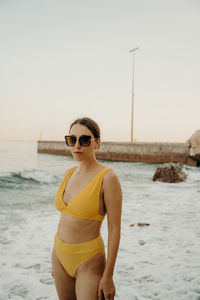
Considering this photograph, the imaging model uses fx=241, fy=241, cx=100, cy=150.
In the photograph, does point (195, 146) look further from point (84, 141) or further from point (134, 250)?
point (84, 141)

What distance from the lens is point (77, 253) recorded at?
1.60m

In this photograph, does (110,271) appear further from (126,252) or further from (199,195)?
(199,195)

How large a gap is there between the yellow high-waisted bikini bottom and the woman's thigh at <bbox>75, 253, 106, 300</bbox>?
0.10 ft

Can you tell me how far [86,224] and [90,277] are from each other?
33 centimetres

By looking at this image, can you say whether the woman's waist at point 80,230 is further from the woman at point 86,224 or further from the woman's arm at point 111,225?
the woman's arm at point 111,225

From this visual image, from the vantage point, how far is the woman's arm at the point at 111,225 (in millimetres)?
1485

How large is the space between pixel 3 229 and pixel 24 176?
10.9 metres

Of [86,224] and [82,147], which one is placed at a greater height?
[82,147]

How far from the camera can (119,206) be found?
152 cm

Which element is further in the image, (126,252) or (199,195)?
(199,195)

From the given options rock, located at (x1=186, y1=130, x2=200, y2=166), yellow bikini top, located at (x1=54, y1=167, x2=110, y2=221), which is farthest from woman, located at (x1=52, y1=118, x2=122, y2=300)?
rock, located at (x1=186, y1=130, x2=200, y2=166)

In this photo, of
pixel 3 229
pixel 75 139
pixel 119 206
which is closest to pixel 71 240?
pixel 119 206

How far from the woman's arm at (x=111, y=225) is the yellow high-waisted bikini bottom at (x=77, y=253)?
0.41 ft

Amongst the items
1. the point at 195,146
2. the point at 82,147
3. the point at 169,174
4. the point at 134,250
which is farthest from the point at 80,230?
the point at 195,146
